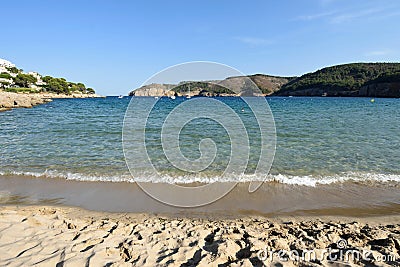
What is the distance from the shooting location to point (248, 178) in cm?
840

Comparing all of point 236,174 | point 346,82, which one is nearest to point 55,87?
point 236,174

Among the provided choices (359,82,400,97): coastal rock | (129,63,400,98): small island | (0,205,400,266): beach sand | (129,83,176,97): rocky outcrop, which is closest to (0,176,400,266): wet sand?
(0,205,400,266): beach sand

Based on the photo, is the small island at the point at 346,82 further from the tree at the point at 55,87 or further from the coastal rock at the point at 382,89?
the tree at the point at 55,87

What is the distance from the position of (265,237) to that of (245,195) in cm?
280

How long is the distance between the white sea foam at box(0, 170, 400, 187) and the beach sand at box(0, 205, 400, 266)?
2.51 meters

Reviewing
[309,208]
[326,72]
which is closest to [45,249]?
[309,208]

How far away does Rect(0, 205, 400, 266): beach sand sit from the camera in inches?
139

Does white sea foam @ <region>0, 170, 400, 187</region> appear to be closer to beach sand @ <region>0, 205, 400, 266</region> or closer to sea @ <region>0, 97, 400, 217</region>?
sea @ <region>0, 97, 400, 217</region>

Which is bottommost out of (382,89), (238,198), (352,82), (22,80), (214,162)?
(238,198)

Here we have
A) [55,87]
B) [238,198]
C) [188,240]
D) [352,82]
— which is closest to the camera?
[188,240]

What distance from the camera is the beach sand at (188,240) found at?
3.53 meters

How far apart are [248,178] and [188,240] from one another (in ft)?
15.0

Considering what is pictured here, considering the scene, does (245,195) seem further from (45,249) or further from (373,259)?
(45,249)

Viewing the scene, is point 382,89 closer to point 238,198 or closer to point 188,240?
point 238,198
